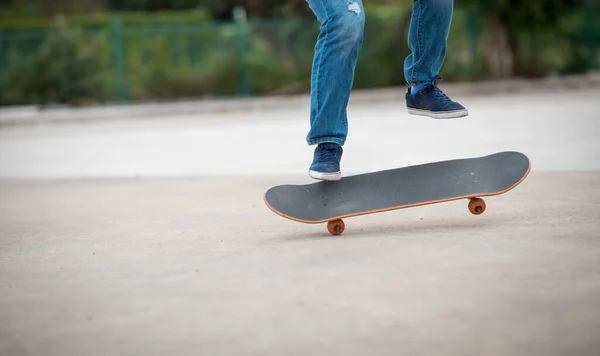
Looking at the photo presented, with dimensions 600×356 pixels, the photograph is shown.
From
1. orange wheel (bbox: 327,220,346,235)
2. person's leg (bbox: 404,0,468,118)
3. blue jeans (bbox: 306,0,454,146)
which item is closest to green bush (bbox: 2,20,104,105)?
person's leg (bbox: 404,0,468,118)

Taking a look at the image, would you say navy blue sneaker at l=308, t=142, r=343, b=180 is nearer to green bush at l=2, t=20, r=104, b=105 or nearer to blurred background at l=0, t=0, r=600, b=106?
green bush at l=2, t=20, r=104, b=105

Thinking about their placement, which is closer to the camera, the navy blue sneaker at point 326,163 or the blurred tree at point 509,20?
the navy blue sneaker at point 326,163

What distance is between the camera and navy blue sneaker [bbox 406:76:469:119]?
4707 millimetres

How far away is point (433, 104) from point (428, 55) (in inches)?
9.8

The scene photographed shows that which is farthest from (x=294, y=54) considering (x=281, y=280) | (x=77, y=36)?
(x=281, y=280)

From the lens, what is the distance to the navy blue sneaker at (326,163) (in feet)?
14.7

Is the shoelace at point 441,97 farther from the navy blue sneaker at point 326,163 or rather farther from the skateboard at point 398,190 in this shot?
the navy blue sneaker at point 326,163

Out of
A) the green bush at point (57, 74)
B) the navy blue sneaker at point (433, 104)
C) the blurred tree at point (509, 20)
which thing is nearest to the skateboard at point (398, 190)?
the navy blue sneaker at point (433, 104)

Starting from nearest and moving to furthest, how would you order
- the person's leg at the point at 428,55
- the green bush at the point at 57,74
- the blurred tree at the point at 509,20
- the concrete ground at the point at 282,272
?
1. the concrete ground at the point at 282,272
2. the person's leg at the point at 428,55
3. the green bush at the point at 57,74
4. the blurred tree at the point at 509,20

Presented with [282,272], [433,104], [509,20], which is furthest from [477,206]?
[509,20]

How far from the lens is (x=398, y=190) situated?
4.57 m

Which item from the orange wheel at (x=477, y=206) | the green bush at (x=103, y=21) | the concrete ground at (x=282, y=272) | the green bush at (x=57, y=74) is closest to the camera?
the concrete ground at (x=282, y=272)

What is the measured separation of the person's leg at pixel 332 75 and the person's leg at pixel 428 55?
40 centimetres

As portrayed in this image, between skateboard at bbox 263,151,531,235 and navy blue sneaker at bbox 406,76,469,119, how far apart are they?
0.78 ft
